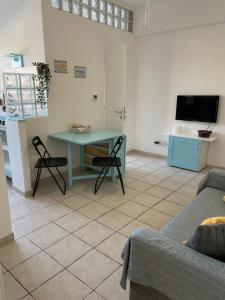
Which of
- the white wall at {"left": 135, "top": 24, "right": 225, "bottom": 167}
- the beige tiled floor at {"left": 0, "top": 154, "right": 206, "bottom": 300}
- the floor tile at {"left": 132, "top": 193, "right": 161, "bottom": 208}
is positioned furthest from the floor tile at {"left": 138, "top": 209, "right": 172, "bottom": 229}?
the white wall at {"left": 135, "top": 24, "right": 225, "bottom": 167}

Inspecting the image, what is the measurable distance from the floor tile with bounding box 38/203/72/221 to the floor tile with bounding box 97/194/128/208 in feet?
1.60

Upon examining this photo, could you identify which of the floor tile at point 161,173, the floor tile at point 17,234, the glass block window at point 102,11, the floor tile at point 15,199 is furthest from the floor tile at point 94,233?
the glass block window at point 102,11

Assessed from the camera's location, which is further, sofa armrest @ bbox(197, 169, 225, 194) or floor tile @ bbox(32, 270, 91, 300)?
sofa armrest @ bbox(197, 169, 225, 194)

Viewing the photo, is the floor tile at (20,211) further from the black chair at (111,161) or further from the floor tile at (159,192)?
the floor tile at (159,192)

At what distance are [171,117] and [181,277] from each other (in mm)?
3981

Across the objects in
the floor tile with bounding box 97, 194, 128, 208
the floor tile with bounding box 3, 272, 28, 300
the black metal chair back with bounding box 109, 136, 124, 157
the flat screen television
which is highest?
the flat screen television

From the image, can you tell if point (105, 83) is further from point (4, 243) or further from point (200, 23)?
point (4, 243)

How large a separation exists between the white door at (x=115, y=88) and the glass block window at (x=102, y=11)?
649 millimetres

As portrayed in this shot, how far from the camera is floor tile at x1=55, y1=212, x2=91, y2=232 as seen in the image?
8.44 ft

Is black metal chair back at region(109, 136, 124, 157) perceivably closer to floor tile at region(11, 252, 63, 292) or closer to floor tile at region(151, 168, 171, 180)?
floor tile at region(151, 168, 171, 180)

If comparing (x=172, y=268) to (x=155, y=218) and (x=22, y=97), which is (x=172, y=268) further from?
(x=22, y=97)

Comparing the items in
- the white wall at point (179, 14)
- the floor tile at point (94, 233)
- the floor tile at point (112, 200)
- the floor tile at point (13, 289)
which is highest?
the white wall at point (179, 14)

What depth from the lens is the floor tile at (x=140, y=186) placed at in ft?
11.7

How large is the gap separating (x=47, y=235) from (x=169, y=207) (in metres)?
1.57
